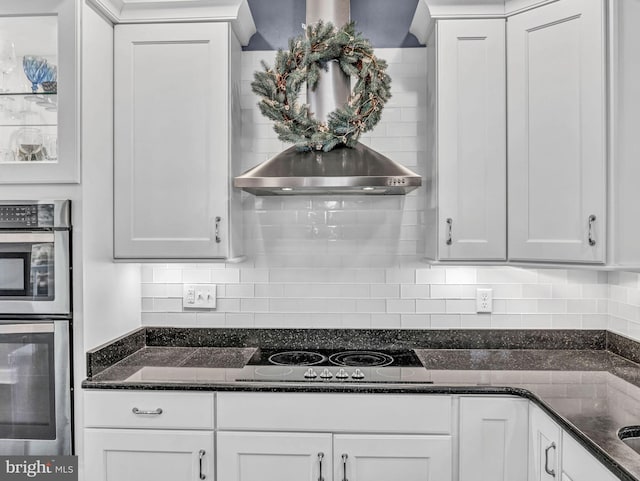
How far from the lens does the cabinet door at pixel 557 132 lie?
76.5 inches

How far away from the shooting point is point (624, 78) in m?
1.87

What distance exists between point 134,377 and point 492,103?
196 centimetres

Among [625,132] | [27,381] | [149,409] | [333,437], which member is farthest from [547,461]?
[27,381]

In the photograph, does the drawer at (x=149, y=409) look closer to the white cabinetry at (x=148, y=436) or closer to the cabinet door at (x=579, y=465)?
the white cabinetry at (x=148, y=436)

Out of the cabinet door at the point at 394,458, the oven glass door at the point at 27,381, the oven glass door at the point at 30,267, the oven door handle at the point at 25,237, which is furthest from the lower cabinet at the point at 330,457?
the oven door handle at the point at 25,237

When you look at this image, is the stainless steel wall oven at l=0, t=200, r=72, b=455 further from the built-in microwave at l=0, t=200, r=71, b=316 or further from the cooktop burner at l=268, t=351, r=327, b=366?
the cooktop burner at l=268, t=351, r=327, b=366

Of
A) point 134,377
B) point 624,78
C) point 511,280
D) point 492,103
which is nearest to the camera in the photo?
point 624,78

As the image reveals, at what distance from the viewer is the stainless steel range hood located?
202 centimetres

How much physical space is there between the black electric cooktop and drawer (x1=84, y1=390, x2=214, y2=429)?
0.22 meters

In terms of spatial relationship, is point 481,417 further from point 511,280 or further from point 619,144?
point 619,144

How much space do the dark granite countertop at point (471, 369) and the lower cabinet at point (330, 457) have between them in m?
0.20

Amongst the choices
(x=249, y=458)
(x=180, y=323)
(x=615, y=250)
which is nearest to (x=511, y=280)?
(x=615, y=250)

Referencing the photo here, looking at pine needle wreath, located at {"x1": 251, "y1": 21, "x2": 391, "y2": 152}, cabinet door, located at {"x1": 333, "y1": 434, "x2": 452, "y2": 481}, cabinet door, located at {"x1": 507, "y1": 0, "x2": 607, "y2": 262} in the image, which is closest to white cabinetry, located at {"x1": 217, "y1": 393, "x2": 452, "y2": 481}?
cabinet door, located at {"x1": 333, "y1": 434, "x2": 452, "y2": 481}

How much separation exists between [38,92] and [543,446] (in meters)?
2.39
